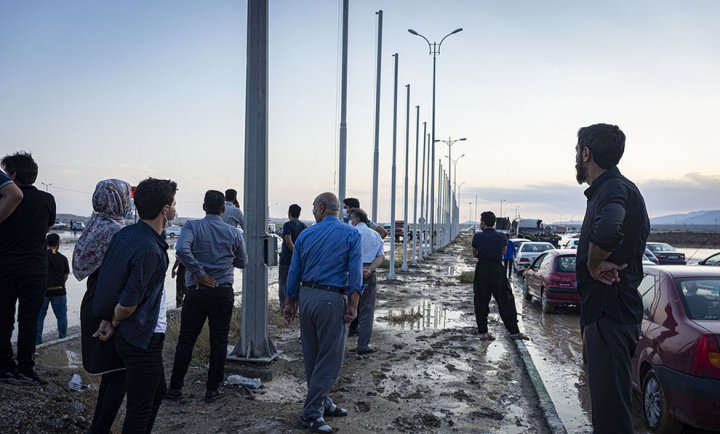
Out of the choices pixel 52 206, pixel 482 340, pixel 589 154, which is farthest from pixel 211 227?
pixel 482 340

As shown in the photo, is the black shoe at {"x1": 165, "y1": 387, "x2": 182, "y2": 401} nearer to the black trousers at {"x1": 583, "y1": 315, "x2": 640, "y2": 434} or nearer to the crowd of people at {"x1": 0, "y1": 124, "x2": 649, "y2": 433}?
the crowd of people at {"x1": 0, "y1": 124, "x2": 649, "y2": 433}

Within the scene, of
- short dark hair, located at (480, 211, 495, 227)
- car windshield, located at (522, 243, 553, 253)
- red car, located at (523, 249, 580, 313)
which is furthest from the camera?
car windshield, located at (522, 243, 553, 253)

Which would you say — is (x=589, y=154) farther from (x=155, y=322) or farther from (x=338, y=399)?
(x=338, y=399)

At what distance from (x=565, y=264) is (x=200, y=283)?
9692 mm

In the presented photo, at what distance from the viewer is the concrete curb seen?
5529mm

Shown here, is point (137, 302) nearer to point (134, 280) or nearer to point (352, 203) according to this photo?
point (134, 280)

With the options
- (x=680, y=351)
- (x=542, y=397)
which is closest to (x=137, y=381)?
(x=680, y=351)

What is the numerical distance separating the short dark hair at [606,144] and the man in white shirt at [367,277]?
187 inches

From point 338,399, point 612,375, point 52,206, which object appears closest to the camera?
point 612,375

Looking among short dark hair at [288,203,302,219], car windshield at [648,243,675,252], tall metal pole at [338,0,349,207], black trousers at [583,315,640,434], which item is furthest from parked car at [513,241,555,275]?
black trousers at [583,315,640,434]

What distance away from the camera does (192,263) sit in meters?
5.62

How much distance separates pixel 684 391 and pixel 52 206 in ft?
18.1

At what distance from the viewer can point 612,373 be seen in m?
3.36

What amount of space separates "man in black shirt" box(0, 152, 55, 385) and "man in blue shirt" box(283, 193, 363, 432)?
7.02 feet
